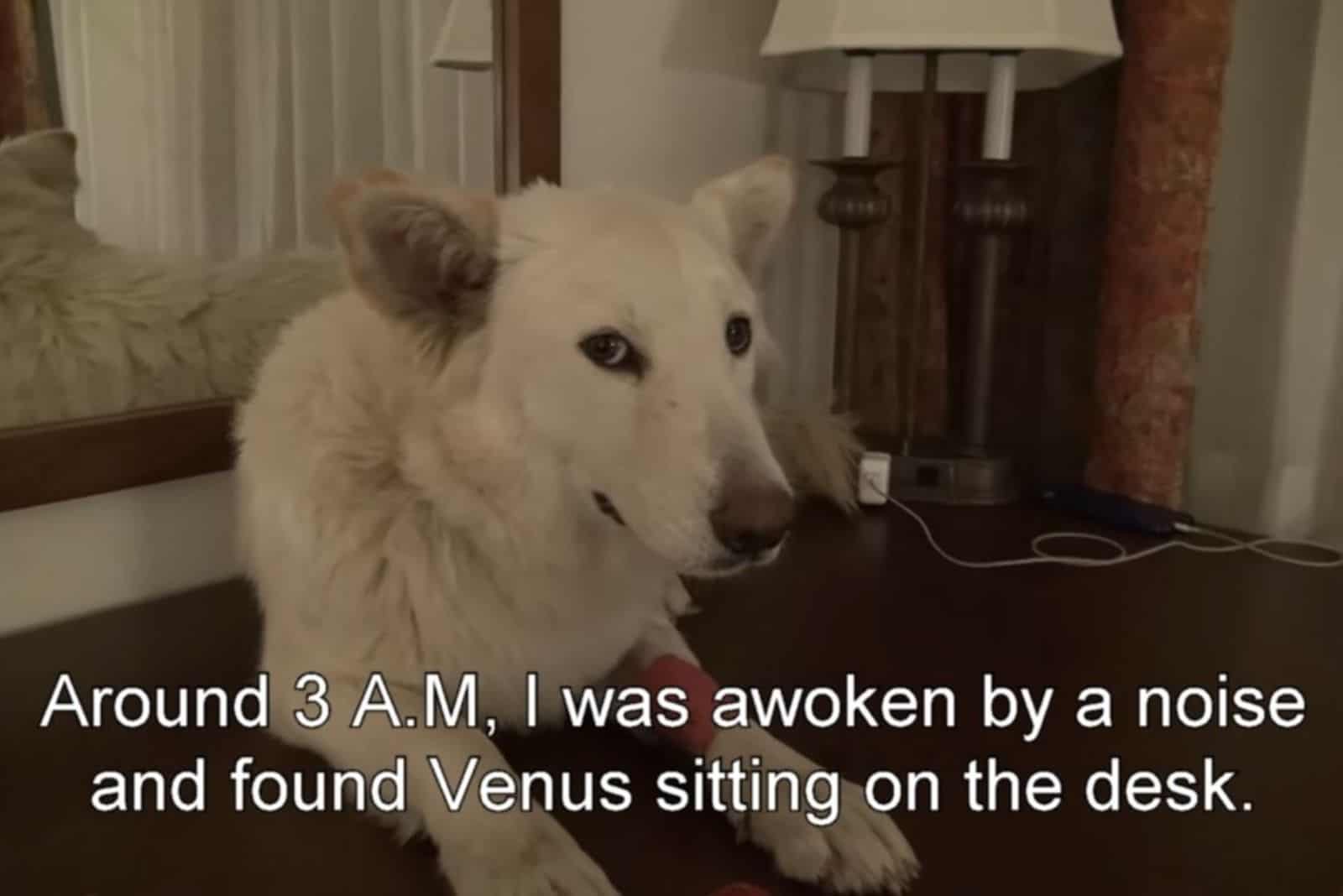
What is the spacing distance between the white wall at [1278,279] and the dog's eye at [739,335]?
88 cm

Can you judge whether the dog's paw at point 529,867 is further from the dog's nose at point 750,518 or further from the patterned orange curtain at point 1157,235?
the patterned orange curtain at point 1157,235

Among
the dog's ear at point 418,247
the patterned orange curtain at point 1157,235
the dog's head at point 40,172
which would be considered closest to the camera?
the dog's ear at point 418,247

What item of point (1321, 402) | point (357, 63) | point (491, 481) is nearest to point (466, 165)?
point (357, 63)

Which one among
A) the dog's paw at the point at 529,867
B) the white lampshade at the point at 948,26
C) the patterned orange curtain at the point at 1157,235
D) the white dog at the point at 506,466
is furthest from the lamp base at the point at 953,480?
the dog's paw at the point at 529,867

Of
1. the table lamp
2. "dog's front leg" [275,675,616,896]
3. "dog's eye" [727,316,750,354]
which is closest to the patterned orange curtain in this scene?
the table lamp

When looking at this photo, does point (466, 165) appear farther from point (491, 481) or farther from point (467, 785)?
point (467, 785)

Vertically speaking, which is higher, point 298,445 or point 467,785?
point 298,445

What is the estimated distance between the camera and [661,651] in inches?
36.9

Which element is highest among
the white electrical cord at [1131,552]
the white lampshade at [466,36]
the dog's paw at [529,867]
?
the white lampshade at [466,36]

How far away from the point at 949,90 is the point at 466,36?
28.6 inches

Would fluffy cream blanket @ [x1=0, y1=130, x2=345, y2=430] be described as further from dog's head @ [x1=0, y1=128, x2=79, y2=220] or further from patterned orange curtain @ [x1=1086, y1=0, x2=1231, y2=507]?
patterned orange curtain @ [x1=1086, y1=0, x2=1231, y2=507]

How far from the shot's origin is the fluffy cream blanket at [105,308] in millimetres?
955

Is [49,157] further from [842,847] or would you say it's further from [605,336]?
[842,847]

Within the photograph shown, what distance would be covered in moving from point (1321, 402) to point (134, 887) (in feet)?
4.66
